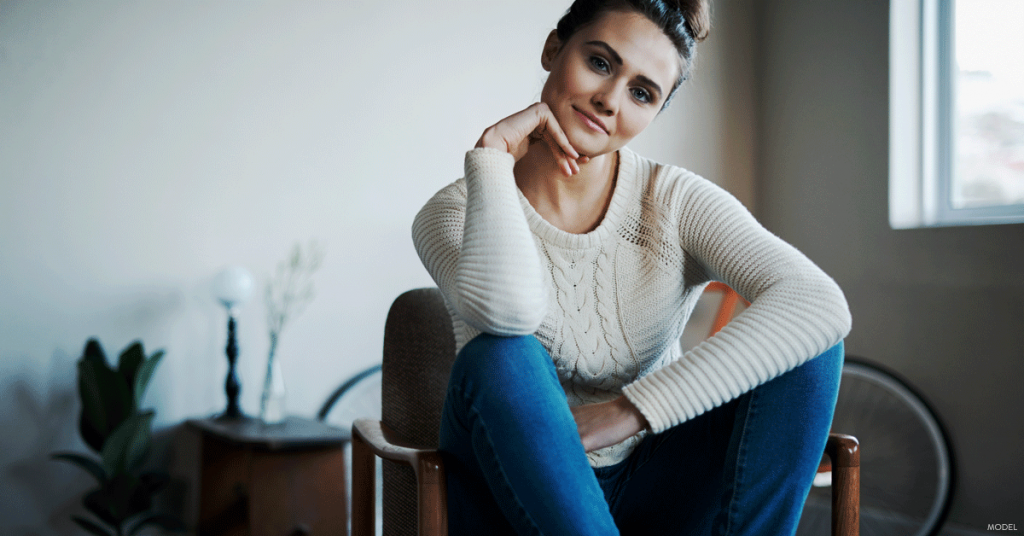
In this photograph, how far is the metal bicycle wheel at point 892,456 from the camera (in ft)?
7.23

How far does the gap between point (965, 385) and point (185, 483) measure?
7.66 ft

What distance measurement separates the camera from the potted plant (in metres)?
1.58

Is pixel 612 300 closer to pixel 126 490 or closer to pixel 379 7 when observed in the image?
pixel 126 490

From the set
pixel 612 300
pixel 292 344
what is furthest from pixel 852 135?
pixel 292 344

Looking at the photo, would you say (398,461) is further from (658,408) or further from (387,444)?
(658,408)

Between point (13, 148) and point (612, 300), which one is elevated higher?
point (13, 148)

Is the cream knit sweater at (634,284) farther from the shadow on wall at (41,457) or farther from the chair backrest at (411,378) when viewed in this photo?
the shadow on wall at (41,457)

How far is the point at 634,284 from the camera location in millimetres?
1079

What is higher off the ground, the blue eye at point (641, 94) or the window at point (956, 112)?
the window at point (956, 112)

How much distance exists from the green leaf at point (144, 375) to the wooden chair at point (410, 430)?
0.75 meters

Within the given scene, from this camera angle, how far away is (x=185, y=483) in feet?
6.02

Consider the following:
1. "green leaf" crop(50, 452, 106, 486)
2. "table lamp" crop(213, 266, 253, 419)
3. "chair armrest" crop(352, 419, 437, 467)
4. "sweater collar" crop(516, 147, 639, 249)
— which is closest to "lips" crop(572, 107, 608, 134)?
"sweater collar" crop(516, 147, 639, 249)

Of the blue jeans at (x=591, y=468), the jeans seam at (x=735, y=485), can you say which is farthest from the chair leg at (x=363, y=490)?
the jeans seam at (x=735, y=485)

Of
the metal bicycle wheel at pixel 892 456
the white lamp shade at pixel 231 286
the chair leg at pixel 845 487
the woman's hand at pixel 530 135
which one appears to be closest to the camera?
the chair leg at pixel 845 487
